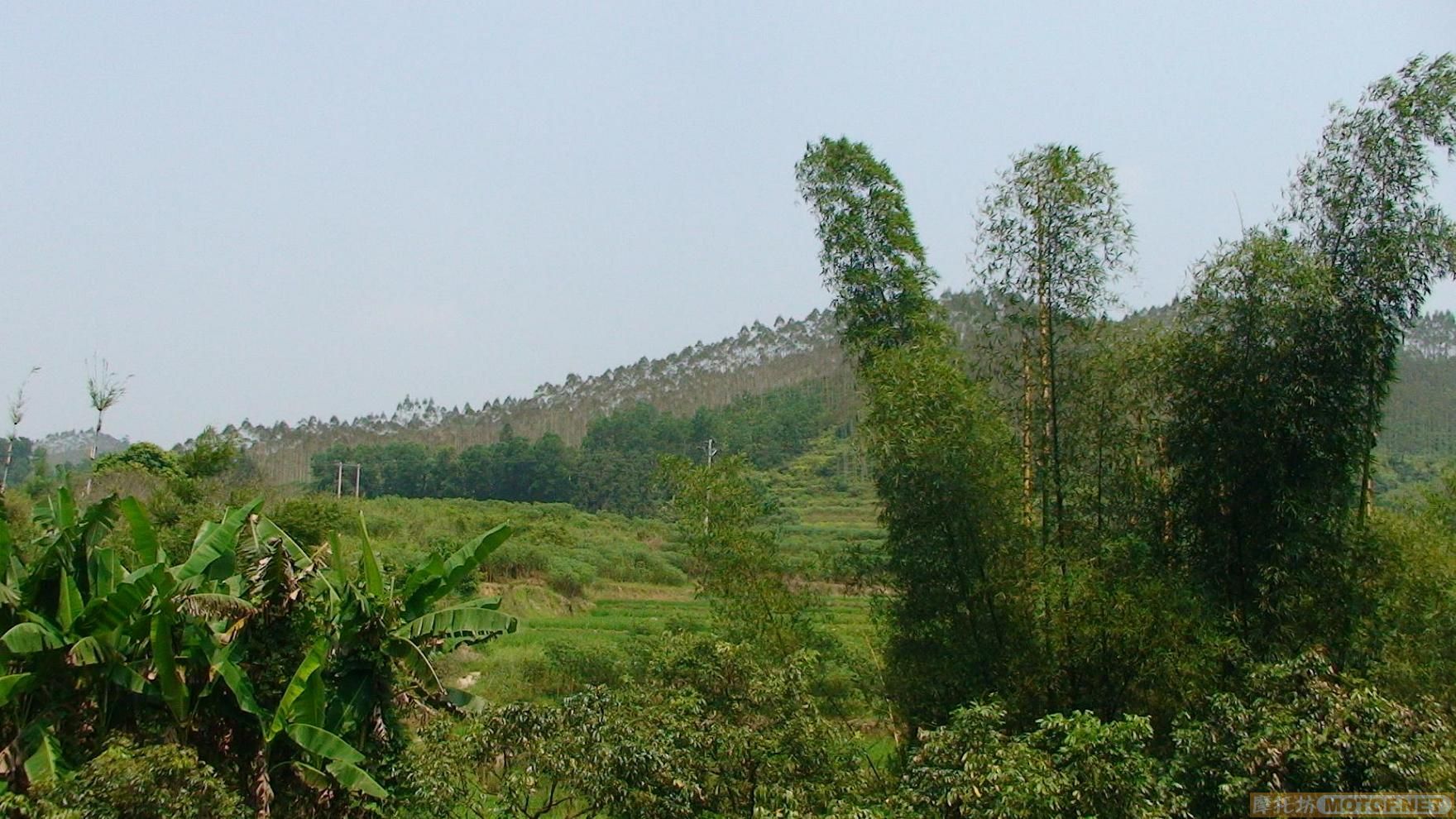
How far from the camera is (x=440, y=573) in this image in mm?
9266

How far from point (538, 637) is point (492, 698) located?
237 inches

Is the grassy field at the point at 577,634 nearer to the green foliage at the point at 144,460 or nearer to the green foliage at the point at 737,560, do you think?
the green foliage at the point at 737,560

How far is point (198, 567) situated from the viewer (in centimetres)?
880

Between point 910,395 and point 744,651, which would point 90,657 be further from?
point 910,395

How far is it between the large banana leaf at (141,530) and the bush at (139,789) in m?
1.74

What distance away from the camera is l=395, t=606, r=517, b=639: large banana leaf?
29.9 feet

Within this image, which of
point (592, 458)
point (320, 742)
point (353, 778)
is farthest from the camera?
point (592, 458)

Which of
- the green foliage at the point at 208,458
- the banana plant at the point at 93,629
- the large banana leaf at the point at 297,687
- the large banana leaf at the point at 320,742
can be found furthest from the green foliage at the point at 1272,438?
the green foliage at the point at 208,458

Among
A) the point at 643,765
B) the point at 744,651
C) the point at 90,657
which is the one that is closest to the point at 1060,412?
the point at 744,651

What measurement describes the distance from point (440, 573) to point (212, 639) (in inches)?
68.2

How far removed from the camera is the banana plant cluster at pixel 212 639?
8250 millimetres

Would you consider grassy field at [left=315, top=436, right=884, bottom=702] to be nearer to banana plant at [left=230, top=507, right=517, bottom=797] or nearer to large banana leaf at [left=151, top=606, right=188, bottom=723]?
banana plant at [left=230, top=507, right=517, bottom=797]

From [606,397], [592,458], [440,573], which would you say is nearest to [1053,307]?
[440,573]

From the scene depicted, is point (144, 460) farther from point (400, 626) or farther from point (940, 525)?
point (940, 525)
